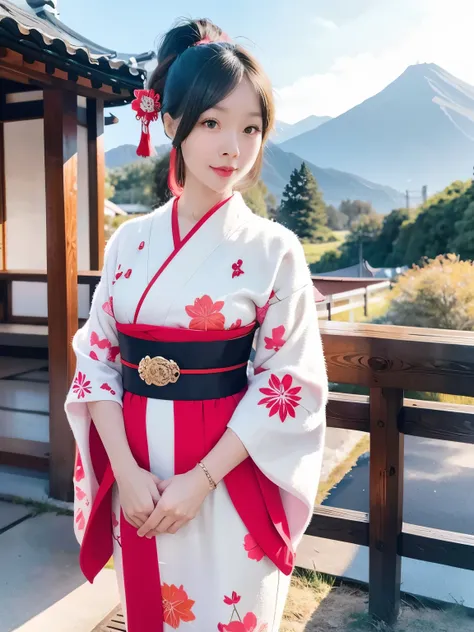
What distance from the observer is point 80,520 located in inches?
56.5

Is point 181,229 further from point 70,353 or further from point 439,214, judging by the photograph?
point 439,214

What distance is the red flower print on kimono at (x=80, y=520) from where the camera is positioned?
1.42 m

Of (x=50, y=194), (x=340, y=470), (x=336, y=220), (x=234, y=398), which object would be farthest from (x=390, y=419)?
(x=336, y=220)

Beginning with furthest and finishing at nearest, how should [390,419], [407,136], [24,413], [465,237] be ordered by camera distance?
[407,136] → [465,237] → [24,413] → [390,419]

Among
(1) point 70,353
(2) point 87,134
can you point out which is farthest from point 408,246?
(1) point 70,353

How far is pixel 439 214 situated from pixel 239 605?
23260mm

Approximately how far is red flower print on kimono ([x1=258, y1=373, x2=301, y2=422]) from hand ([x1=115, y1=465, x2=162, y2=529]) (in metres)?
0.28

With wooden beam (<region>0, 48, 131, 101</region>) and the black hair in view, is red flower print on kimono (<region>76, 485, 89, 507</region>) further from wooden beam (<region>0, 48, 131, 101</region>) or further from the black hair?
wooden beam (<region>0, 48, 131, 101</region>)

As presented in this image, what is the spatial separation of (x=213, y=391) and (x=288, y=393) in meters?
0.16

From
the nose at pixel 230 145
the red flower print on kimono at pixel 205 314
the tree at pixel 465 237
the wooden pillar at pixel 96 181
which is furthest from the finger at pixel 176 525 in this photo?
the tree at pixel 465 237

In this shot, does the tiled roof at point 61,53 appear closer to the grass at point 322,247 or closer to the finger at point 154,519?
the finger at point 154,519

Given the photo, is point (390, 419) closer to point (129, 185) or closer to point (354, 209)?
point (354, 209)

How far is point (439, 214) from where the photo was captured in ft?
74.2

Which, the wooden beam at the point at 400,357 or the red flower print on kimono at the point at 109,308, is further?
the wooden beam at the point at 400,357
